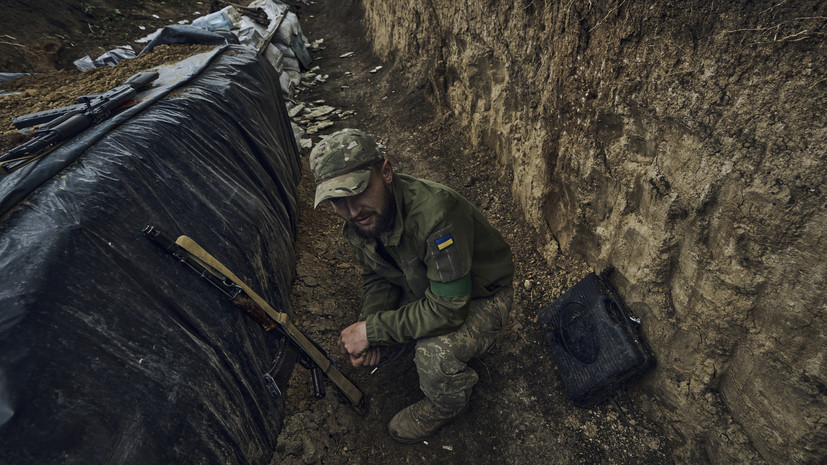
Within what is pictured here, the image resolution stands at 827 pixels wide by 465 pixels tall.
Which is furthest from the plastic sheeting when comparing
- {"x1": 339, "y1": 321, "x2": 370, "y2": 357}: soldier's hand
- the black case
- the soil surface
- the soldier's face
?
the black case

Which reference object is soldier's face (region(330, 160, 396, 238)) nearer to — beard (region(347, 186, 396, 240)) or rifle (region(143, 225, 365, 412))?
beard (region(347, 186, 396, 240))

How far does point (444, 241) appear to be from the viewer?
200 centimetres

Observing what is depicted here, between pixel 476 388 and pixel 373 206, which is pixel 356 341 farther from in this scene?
pixel 476 388

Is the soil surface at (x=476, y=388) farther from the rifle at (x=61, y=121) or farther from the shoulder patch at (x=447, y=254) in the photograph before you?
the shoulder patch at (x=447, y=254)

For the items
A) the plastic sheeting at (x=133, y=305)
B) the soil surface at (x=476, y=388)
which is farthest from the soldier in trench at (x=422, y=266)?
the plastic sheeting at (x=133, y=305)

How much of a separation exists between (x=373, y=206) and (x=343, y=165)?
0.27 meters

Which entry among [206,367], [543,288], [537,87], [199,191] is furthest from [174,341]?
[537,87]

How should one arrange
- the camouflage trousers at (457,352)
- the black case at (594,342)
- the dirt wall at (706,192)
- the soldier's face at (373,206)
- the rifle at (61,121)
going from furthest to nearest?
1. the black case at (594,342)
2. the camouflage trousers at (457,352)
3. the soldier's face at (373,206)
4. the rifle at (61,121)
5. the dirt wall at (706,192)

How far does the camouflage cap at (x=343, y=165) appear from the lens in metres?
1.97

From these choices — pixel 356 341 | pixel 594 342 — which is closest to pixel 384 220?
pixel 356 341

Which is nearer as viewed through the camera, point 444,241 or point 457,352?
point 444,241

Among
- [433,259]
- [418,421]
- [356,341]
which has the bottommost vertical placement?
[418,421]

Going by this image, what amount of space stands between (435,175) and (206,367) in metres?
3.53

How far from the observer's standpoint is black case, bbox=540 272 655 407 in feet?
7.68
